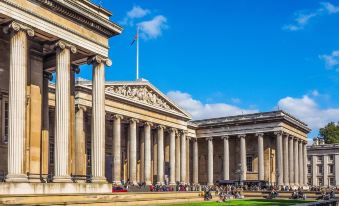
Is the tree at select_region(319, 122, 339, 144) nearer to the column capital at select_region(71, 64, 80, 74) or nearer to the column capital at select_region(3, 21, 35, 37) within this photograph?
the column capital at select_region(71, 64, 80, 74)

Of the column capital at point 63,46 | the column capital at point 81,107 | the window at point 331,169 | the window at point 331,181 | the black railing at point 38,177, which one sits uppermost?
the column capital at point 63,46

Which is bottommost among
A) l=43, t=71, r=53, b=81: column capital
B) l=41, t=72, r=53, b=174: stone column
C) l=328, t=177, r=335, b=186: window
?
l=328, t=177, r=335, b=186: window

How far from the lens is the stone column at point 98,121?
31969 millimetres

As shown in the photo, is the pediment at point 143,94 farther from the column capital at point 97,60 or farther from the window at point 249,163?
the column capital at point 97,60

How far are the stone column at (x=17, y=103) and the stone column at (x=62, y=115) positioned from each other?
8.66ft

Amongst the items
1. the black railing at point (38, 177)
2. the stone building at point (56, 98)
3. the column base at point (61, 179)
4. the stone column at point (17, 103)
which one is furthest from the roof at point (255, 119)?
the stone column at point (17, 103)

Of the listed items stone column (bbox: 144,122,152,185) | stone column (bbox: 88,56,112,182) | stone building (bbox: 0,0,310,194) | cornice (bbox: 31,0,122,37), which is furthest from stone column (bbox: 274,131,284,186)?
stone column (bbox: 88,56,112,182)

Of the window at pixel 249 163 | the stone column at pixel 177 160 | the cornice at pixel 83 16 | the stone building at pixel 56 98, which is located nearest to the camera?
the stone building at pixel 56 98

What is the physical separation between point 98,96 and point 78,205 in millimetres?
9880

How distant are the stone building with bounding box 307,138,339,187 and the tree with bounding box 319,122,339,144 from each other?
11229 millimetres

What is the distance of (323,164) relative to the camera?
11581cm

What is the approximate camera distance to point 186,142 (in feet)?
263

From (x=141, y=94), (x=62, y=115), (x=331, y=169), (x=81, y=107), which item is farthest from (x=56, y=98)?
(x=331, y=169)

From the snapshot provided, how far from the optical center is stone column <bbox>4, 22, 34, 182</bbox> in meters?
25.5
